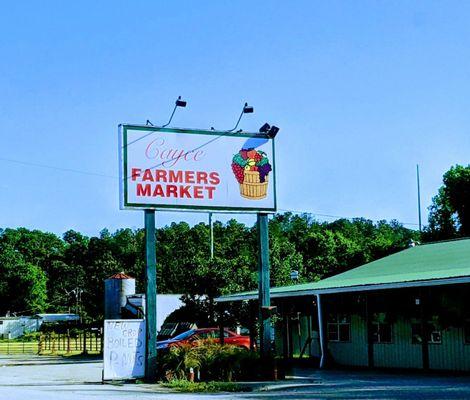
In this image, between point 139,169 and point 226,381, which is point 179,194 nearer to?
point 139,169

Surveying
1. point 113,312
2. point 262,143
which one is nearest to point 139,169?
point 262,143

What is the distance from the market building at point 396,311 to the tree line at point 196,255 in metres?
8.27

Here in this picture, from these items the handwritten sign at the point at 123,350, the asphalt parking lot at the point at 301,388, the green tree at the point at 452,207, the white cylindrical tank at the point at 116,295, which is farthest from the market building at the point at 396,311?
the green tree at the point at 452,207

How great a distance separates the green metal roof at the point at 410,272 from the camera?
2386cm

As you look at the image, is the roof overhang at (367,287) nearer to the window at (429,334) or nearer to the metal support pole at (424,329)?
the metal support pole at (424,329)

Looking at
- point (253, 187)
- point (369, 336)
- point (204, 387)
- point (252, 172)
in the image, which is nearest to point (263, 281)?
point (253, 187)

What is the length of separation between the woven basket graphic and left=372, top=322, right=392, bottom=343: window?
761 cm

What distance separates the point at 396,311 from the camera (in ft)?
90.2

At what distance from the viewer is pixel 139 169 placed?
23859 millimetres

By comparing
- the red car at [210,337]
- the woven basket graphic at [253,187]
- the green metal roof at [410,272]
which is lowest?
the red car at [210,337]

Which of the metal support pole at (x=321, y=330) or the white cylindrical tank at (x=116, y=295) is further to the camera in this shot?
the white cylindrical tank at (x=116, y=295)

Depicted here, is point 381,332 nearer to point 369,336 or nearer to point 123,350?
point 369,336

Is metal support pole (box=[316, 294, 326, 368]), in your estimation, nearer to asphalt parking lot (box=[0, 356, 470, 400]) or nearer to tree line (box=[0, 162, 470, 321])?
asphalt parking lot (box=[0, 356, 470, 400])

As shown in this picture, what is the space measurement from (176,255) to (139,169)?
6097 centimetres
